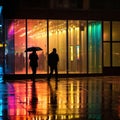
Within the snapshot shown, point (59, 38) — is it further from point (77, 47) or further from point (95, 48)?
point (95, 48)

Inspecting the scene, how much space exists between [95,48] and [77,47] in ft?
4.38

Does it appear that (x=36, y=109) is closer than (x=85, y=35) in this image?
Yes

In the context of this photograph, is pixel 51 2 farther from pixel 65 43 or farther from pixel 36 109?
pixel 65 43

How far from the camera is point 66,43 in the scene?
32.6 meters

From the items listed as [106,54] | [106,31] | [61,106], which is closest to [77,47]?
[106,54]

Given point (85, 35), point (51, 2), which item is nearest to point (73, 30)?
point (85, 35)

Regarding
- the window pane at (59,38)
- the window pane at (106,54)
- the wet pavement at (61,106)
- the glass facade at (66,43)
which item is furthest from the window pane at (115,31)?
the wet pavement at (61,106)

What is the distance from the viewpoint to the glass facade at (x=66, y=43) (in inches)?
1251

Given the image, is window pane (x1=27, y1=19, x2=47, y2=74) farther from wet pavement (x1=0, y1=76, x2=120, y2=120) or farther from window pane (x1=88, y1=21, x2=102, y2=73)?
wet pavement (x1=0, y1=76, x2=120, y2=120)

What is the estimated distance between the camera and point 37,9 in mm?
31453

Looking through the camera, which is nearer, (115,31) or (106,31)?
(106,31)

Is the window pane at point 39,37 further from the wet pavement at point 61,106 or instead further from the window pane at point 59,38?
the wet pavement at point 61,106

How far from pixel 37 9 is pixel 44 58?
348 centimetres

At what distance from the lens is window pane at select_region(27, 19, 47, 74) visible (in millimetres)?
31922
